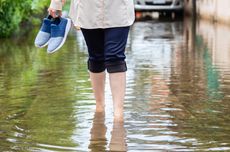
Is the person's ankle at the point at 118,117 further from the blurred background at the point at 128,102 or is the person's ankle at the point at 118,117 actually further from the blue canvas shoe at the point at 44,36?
the blue canvas shoe at the point at 44,36

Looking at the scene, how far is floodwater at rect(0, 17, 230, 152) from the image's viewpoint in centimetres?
538

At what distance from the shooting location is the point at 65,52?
548 inches

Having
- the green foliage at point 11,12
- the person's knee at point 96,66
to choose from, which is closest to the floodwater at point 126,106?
the person's knee at point 96,66

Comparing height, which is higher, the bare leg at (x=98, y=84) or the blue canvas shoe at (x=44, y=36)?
the blue canvas shoe at (x=44, y=36)

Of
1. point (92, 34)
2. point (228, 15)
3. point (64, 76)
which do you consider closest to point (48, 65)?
point (64, 76)

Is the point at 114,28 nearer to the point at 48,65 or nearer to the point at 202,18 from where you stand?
the point at 48,65

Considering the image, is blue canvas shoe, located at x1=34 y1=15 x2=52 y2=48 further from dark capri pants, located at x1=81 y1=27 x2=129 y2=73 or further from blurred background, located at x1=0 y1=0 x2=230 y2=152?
blurred background, located at x1=0 y1=0 x2=230 y2=152

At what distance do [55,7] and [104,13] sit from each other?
1.40 feet

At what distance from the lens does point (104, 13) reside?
598cm

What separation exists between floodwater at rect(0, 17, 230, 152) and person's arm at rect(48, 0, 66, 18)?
897 millimetres

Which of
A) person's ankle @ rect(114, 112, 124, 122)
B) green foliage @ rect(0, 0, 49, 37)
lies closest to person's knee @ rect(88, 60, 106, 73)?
person's ankle @ rect(114, 112, 124, 122)

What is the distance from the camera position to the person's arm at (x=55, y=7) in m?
6.08

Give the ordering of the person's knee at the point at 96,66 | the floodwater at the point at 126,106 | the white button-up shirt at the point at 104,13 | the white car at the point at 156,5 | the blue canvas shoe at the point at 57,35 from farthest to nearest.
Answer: the white car at the point at 156,5 < the person's knee at the point at 96,66 < the blue canvas shoe at the point at 57,35 < the white button-up shirt at the point at 104,13 < the floodwater at the point at 126,106

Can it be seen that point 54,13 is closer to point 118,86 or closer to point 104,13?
point 104,13
